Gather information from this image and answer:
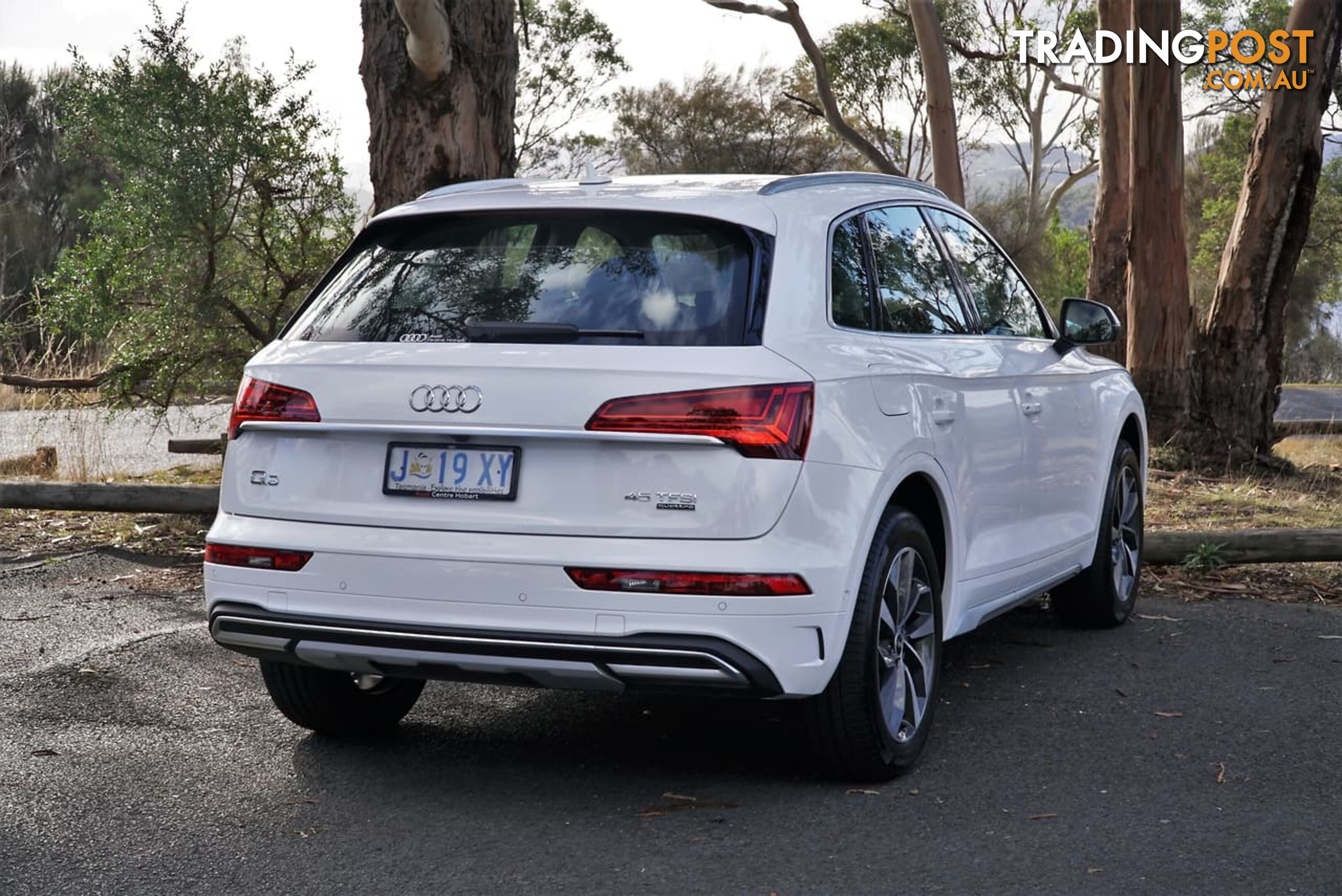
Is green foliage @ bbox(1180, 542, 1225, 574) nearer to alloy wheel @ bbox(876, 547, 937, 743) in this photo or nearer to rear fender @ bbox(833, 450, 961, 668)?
rear fender @ bbox(833, 450, 961, 668)

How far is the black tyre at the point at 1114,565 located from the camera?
6980 millimetres

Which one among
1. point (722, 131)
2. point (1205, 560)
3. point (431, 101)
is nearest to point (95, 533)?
point (431, 101)

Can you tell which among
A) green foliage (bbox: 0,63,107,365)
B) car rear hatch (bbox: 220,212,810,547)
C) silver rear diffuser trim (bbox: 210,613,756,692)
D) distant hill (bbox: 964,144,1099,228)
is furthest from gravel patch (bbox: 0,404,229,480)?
distant hill (bbox: 964,144,1099,228)

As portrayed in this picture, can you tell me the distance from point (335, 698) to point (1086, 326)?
11.0 feet

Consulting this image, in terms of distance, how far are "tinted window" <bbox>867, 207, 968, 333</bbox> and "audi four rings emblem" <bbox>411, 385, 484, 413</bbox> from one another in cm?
134

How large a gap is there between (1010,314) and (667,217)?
220cm

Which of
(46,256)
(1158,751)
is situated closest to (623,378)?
(1158,751)

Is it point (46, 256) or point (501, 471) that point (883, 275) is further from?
point (46, 256)

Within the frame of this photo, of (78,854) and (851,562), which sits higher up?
(851,562)

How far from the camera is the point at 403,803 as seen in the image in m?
4.49

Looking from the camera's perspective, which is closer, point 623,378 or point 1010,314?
point 623,378

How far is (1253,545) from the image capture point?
27.1 ft

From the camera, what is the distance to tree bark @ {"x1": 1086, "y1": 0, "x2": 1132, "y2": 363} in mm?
17094

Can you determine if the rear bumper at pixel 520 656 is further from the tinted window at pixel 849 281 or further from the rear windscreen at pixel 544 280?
the tinted window at pixel 849 281
